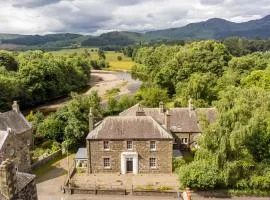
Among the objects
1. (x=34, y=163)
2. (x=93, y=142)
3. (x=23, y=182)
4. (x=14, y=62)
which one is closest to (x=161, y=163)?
(x=93, y=142)

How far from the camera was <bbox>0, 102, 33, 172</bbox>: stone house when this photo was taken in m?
39.2

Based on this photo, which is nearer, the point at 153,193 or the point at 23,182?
the point at 23,182

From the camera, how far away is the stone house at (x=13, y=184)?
67.7ft

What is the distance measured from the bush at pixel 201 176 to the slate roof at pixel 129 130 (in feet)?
19.5

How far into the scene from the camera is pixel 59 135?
52000mm

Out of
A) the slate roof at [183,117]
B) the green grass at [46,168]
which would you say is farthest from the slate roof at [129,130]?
the green grass at [46,168]

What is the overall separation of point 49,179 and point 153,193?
511 inches

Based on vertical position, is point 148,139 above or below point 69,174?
above

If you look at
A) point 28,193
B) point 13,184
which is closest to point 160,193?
point 28,193

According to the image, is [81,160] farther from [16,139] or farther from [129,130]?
[16,139]

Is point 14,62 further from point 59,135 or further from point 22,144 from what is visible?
point 22,144

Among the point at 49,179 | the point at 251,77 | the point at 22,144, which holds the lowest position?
the point at 49,179

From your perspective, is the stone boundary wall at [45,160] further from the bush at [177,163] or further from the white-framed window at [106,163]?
the bush at [177,163]

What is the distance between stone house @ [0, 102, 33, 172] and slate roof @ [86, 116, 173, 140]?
8208mm
